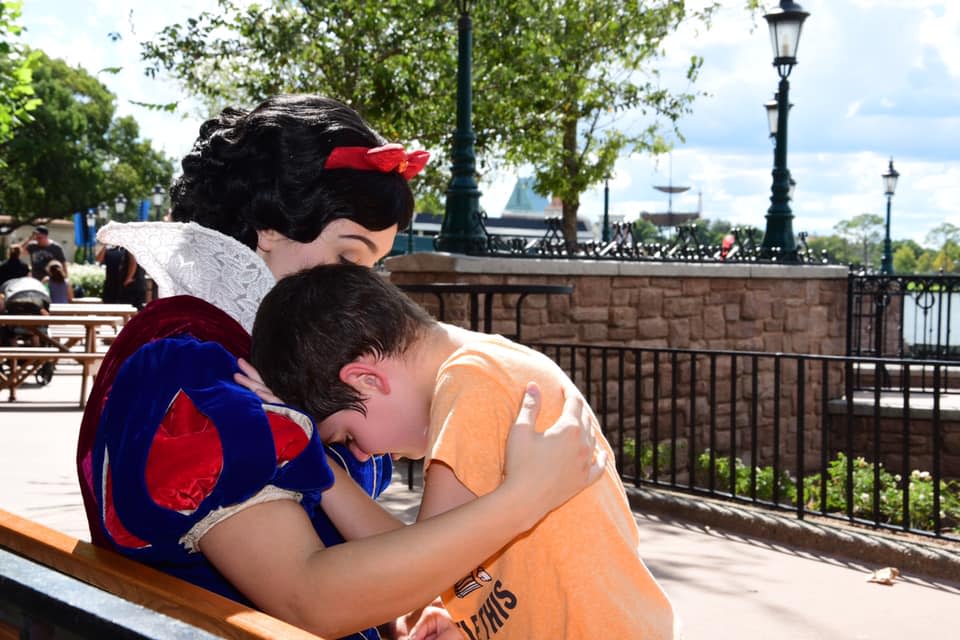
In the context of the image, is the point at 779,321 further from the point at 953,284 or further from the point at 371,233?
the point at 371,233

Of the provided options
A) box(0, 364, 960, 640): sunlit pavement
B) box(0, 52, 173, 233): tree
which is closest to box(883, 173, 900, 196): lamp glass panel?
box(0, 364, 960, 640): sunlit pavement

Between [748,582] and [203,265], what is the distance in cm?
393

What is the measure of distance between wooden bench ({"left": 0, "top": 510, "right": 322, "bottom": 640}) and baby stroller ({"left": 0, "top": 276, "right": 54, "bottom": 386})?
11.5 m

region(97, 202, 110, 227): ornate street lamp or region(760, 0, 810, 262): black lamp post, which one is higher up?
region(97, 202, 110, 227): ornate street lamp

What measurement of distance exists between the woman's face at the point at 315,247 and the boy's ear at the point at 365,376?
0.33m

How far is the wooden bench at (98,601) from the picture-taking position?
0.86 metres

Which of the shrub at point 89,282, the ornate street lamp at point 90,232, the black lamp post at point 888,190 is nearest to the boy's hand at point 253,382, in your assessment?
the black lamp post at point 888,190

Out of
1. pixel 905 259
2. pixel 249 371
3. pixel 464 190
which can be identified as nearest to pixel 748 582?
pixel 249 371

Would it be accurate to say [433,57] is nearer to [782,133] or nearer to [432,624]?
[782,133]

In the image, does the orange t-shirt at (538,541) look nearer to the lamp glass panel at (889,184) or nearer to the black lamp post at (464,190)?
the black lamp post at (464,190)

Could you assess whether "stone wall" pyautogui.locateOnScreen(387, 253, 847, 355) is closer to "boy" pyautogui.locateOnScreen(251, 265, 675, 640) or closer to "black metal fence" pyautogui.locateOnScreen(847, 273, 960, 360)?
"black metal fence" pyautogui.locateOnScreen(847, 273, 960, 360)

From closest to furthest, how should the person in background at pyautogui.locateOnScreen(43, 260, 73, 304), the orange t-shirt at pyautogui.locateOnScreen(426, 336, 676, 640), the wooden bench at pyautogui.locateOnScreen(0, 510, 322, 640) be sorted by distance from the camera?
the wooden bench at pyautogui.locateOnScreen(0, 510, 322, 640)
the orange t-shirt at pyautogui.locateOnScreen(426, 336, 676, 640)
the person in background at pyautogui.locateOnScreen(43, 260, 73, 304)

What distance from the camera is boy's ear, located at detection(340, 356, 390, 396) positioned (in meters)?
1.49

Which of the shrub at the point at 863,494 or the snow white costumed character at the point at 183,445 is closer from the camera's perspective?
the snow white costumed character at the point at 183,445
